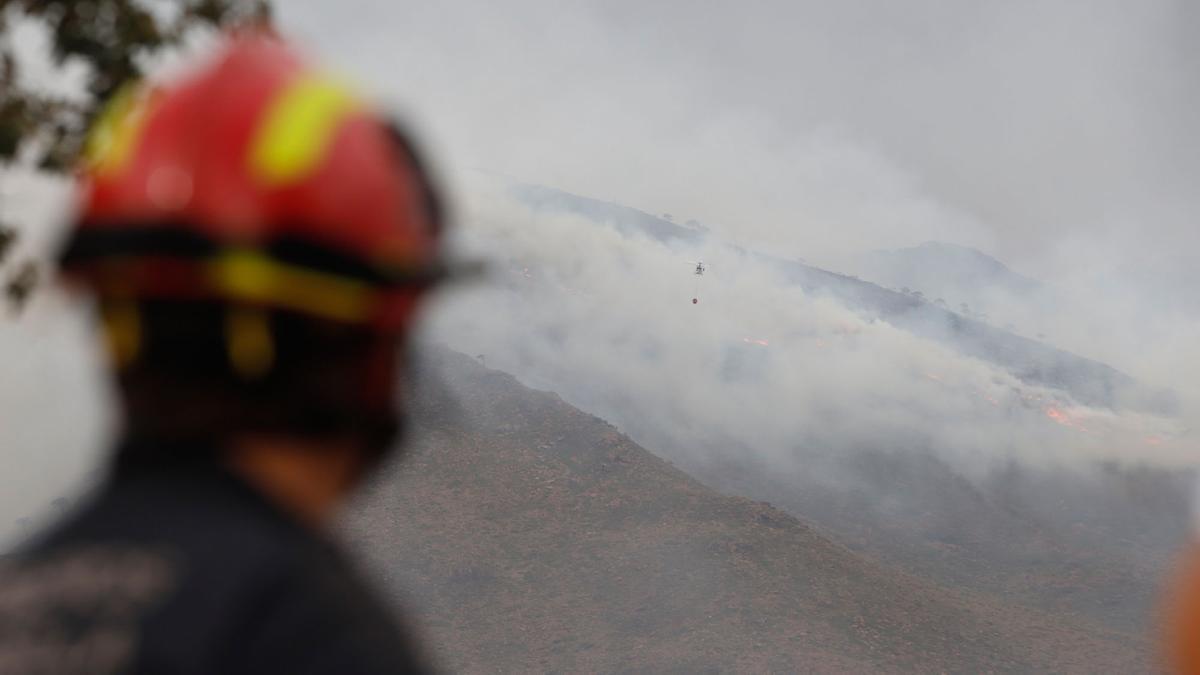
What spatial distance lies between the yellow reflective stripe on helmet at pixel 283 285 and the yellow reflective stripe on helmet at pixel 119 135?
0.32 m

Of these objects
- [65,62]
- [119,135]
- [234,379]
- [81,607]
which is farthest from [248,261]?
[65,62]

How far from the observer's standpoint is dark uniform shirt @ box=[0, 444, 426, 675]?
1.24m

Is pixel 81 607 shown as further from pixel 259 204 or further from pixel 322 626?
pixel 259 204

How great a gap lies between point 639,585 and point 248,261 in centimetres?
3925

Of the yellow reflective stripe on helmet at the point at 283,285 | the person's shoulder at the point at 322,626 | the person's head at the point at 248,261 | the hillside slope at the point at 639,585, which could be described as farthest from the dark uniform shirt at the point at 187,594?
the hillside slope at the point at 639,585

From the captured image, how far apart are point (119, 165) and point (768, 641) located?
36234 mm

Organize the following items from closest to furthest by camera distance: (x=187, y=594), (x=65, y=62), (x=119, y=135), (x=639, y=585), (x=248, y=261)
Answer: (x=187, y=594) → (x=248, y=261) → (x=119, y=135) → (x=65, y=62) → (x=639, y=585)

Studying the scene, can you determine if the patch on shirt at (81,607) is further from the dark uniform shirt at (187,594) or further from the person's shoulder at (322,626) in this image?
the person's shoulder at (322,626)

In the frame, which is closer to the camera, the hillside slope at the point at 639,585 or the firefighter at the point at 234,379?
the firefighter at the point at 234,379

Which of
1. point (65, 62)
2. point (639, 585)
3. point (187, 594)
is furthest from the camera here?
point (639, 585)

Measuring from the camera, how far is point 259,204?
1420mm

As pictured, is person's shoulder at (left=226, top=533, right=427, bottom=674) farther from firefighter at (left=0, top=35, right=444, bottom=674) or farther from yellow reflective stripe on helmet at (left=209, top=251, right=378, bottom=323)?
yellow reflective stripe on helmet at (left=209, top=251, right=378, bottom=323)

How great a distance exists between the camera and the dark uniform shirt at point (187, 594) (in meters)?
1.24

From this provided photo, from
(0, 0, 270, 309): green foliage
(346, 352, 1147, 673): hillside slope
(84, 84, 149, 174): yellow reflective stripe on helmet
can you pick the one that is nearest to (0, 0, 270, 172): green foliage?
(0, 0, 270, 309): green foliage
